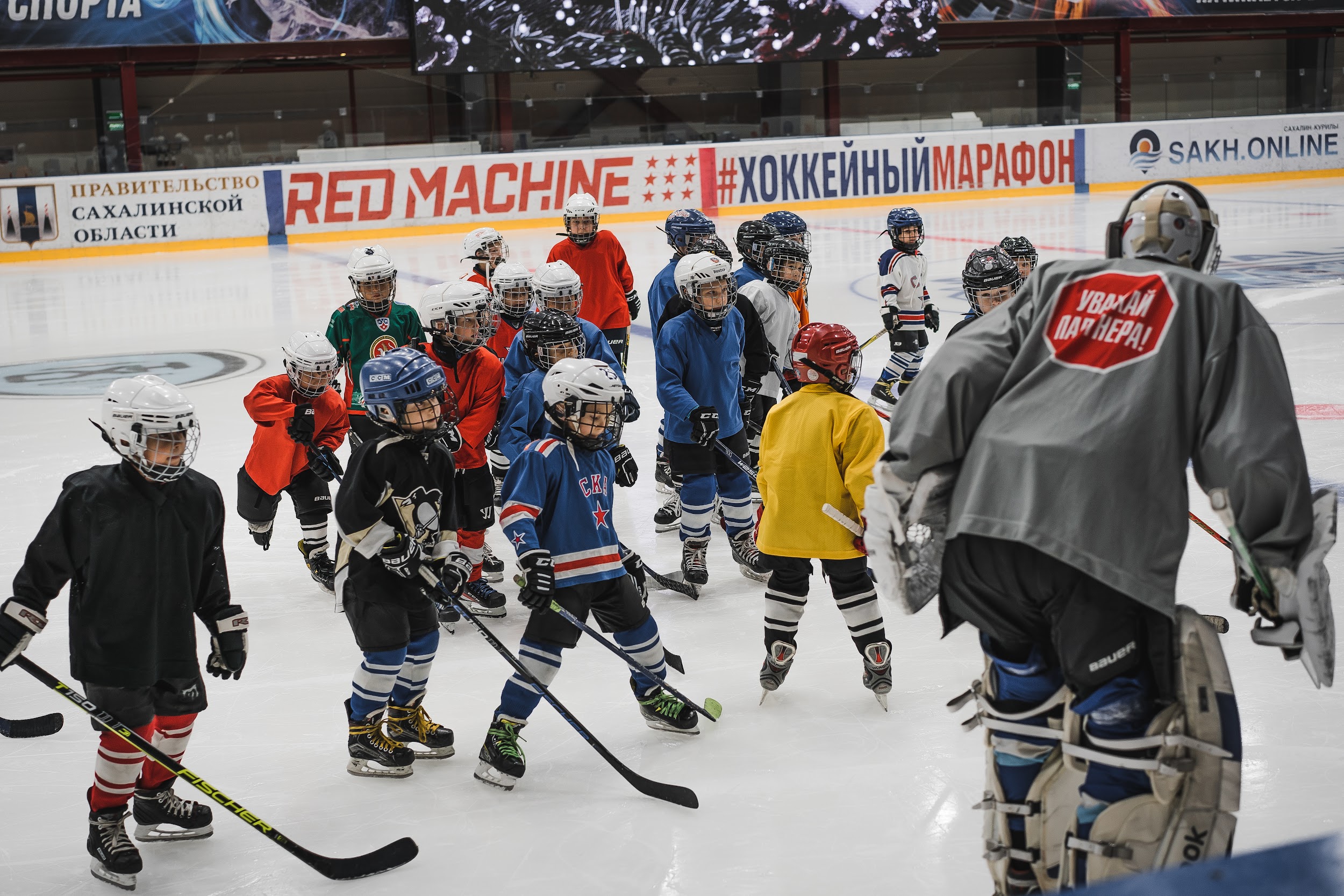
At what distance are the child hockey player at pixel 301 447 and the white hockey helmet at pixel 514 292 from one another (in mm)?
848

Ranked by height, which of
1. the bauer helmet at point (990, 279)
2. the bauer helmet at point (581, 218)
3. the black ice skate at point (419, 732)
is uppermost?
the bauer helmet at point (581, 218)

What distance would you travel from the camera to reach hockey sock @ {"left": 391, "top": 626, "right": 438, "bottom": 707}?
3.98 meters

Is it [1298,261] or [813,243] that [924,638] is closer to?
[1298,261]

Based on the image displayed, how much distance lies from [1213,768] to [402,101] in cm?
2633

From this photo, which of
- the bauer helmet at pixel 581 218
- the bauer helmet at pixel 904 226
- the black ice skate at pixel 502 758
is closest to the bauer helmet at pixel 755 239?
the bauer helmet at pixel 581 218

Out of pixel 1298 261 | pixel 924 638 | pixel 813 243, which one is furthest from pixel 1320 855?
pixel 813 243

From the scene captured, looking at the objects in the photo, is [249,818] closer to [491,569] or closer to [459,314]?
[459,314]

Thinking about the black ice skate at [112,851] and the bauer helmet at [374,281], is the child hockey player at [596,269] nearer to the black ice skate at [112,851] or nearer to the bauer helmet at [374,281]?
the bauer helmet at [374,281]

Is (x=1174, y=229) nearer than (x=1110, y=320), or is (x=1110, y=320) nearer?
(x=1110, y=320)

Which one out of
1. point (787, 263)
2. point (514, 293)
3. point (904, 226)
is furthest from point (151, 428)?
point (904, 226)

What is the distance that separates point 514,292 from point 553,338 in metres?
1.15

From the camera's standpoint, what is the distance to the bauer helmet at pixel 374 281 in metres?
5.83

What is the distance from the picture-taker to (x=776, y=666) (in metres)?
4.32

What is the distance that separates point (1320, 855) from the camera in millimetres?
1297
